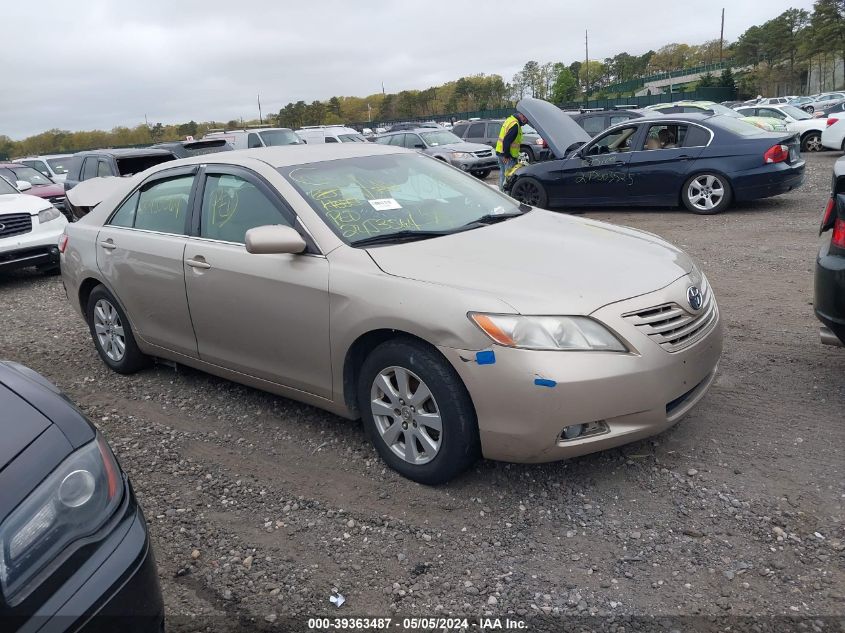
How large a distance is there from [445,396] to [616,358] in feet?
2.47

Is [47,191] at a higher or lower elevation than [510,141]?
lower

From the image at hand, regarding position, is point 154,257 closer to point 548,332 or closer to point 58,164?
point 548,332

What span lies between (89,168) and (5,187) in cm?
298

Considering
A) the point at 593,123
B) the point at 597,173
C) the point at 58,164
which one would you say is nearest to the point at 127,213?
the point at 597,173

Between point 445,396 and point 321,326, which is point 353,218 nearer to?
point 321,326

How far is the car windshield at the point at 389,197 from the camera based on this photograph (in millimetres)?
3754

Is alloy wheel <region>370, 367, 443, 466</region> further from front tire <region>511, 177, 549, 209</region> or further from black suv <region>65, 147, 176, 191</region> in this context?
black suv <region>65, 147, 176, 191</region>

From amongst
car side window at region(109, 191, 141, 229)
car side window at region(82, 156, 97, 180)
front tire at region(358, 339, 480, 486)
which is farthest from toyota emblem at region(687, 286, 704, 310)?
car side window at region(82, 156, 97, 180)

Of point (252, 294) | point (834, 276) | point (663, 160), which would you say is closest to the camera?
point (834, 276)

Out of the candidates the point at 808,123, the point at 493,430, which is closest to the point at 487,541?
the point at 493,430

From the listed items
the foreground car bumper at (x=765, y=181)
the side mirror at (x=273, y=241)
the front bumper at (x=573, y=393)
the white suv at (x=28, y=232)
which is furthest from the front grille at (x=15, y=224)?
the foreground car bumper at (x=765, y=181)

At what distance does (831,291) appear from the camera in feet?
12.2

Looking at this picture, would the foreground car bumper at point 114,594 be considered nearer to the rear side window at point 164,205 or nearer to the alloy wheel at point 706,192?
the rear side window at point 164,205

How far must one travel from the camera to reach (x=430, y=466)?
328cm
